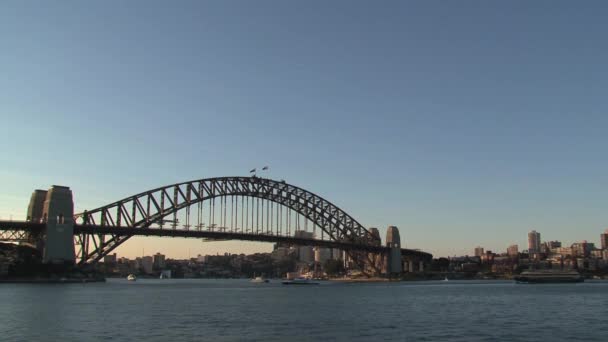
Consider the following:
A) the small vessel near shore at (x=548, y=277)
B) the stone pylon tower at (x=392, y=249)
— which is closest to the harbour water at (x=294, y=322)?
the small vessel near shore at (x=548, y=277)

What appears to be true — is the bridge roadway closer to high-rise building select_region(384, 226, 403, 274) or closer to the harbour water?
high-rise building select_region(384, 226, 403, 274)

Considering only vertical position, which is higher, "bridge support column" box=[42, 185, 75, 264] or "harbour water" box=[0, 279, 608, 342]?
"bridge support column" box=[42, 185, 75, 264]

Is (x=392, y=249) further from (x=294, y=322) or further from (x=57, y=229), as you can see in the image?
(x=294, y=322)

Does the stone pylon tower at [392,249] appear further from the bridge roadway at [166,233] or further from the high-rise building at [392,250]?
the bridge roadway at [166,233]

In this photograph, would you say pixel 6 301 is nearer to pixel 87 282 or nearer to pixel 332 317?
pixel 332 317

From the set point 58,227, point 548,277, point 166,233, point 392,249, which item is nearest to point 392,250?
point 392,249

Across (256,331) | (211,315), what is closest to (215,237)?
(211,315)

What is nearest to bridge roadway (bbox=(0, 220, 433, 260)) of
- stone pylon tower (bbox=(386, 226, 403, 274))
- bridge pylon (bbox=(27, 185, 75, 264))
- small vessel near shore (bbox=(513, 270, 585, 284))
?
bridge pylon (bbox=(27, 185, 75, 264))

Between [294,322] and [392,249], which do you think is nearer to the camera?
[294,322]
